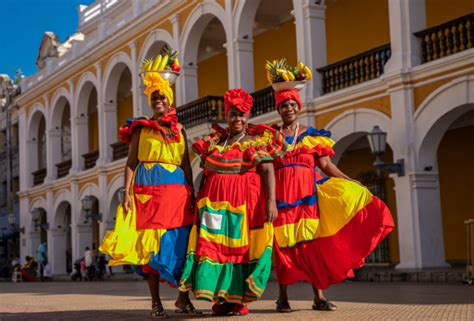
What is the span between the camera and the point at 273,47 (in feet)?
76.7

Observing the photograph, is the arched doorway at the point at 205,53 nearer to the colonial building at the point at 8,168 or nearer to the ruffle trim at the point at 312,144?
the ruffle trim at the point at 312,144

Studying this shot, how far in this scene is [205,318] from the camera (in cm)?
637

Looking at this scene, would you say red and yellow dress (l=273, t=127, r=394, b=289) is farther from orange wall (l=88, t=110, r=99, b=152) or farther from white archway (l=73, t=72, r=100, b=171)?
orange wall (l=88, t=110, r=99, b=152)

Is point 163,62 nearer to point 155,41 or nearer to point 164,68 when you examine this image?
point 164,68

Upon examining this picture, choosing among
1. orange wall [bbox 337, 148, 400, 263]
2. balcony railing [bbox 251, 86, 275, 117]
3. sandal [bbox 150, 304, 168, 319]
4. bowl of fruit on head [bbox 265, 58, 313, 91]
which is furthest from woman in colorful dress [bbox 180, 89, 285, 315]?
orange wall [bbox 337, 148, 400, 263]

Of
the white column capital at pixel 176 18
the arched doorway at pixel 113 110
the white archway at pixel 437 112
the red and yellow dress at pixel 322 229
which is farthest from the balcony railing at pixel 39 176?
the red and yellow dress at pixel 322 229

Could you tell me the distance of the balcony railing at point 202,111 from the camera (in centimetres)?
2083

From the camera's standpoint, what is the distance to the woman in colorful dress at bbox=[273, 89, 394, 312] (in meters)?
6.62

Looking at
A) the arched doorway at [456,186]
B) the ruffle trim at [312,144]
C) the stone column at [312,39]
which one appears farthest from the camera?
the arched doorway at [456,186]

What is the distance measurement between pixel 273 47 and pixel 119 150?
6.57m

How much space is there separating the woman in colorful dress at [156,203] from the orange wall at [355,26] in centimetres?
1298

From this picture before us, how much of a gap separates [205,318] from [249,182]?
1.17 metres

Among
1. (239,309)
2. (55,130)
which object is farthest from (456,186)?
(55,130)

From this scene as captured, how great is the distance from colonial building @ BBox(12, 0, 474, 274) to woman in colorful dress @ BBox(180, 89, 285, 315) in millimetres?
7723
